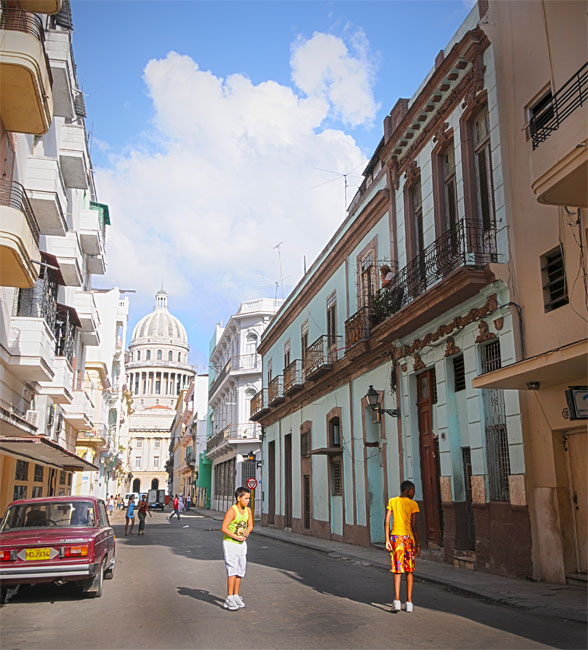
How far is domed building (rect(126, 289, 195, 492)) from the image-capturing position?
114938mm

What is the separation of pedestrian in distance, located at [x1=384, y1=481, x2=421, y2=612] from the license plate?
4.41 meters

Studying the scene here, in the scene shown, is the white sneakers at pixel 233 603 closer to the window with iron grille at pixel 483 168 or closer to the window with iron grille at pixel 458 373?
the window with iron grille at pixel 458 373

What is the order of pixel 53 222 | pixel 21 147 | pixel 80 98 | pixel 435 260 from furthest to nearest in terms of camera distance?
pixel 80 98
pixel 53 222
pixel 21 147
pixel 435 260

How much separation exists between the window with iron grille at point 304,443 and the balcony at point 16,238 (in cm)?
1502

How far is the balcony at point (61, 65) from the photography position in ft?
53.1

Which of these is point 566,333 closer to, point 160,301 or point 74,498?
point 74,498

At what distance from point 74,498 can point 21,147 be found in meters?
8.93

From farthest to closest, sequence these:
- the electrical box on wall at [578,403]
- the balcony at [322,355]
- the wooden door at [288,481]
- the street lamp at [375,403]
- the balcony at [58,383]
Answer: the wooden door at [288,481]
the balcony at [322,355]
the balcony at [58,383]
the street lamp at [375,403]
the electrical box on wall at [578,403]

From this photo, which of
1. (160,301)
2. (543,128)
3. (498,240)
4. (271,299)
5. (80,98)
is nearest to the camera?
(543,128)

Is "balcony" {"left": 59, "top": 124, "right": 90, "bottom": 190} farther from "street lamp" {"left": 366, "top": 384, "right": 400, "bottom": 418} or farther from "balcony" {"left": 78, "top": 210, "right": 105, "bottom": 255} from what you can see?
"street lamp" {"left": 366, "top": 384, "right": 400, "bottom": 418}

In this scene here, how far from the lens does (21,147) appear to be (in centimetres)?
1567

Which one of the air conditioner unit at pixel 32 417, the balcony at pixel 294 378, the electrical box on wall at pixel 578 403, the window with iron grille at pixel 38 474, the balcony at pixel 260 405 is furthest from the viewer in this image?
the balcony at pixel 260 405

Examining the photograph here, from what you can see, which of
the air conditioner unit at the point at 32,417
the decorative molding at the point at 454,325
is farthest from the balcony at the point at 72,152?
the decorative molding at the point at 454,325

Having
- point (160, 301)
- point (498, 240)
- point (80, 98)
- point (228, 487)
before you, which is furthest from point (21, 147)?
point (160, 301)
